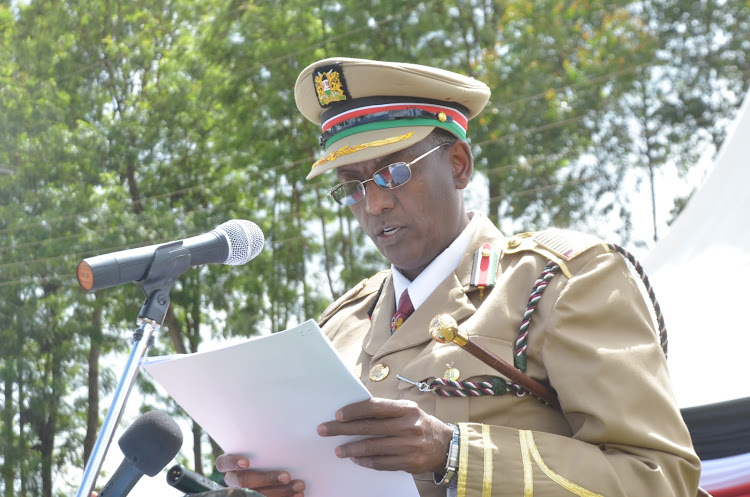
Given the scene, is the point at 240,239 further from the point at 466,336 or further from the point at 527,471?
the point at 527,471

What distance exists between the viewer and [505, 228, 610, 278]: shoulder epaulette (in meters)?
2.19

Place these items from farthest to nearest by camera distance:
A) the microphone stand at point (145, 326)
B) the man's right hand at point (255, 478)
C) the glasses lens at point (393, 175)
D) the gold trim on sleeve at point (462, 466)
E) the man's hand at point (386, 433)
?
the glasses lens at point (393, 175) < the man's right hand at point (255, 478) < the gold trim on sleeve at point (462, 466) < the man's hand at point (386, 433) < the microphone stand at point (145, 326)

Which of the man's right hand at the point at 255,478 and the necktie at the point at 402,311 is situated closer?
the man's right hand at the point at 255,478

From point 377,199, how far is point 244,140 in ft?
41.0

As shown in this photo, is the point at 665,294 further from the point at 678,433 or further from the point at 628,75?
the point at 628,75

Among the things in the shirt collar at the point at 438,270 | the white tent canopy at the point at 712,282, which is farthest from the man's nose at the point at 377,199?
the white tent canopy at the point at 712,282

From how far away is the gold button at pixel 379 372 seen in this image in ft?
7.47

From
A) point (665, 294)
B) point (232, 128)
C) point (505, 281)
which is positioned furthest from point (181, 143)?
point (505, 281)

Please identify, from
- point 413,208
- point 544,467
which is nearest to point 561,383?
point 544,467

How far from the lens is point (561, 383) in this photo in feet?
6.48

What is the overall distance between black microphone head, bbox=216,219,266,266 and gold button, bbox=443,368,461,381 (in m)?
0.51

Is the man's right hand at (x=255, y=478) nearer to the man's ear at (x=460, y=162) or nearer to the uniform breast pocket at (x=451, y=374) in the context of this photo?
the uniform breast pocket at (x=451, y=374)

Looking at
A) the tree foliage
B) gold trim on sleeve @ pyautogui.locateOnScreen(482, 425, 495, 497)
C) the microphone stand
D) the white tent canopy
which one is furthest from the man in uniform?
the tree foliage

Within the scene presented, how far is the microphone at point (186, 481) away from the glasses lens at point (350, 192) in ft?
3.00
